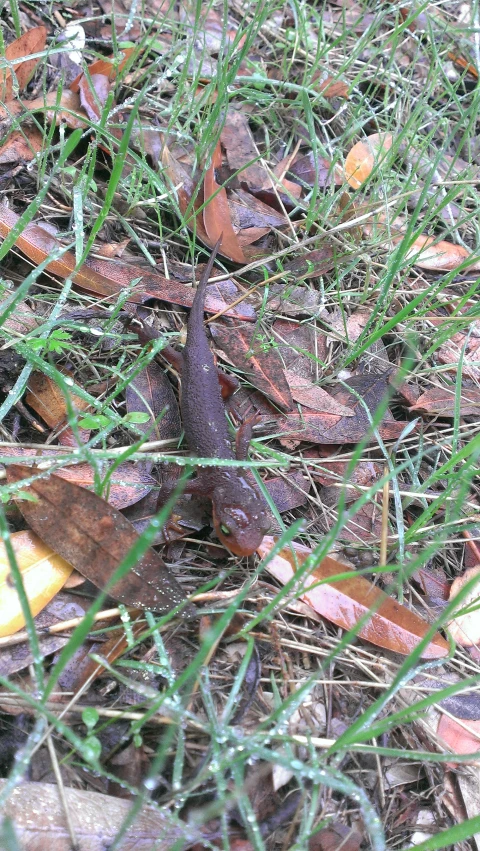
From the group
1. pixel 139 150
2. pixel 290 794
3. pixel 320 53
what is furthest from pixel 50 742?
pixel 320 53

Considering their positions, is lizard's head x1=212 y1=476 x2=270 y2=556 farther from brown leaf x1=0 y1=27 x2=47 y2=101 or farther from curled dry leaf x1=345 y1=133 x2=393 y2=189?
brown leaf x1=0 y1=27 x2=47 y2=101

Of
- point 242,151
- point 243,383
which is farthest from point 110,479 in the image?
point 242,151

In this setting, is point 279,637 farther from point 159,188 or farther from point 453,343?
point 159,188

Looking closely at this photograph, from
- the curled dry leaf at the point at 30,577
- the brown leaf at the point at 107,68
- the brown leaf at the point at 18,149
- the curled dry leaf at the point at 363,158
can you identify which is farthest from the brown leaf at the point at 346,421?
the brown leaf at the point at 107,68

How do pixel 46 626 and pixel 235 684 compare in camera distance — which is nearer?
pixel 235 684

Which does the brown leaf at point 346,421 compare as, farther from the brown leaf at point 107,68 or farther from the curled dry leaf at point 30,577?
the brown leaf at point 107,68

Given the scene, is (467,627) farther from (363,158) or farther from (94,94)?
(94,94)

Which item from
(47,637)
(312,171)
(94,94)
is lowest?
(47,637)
